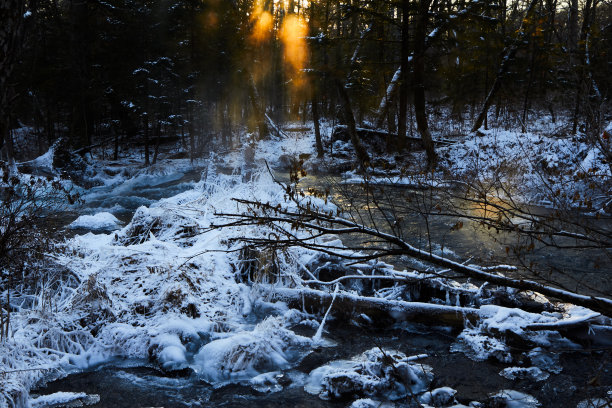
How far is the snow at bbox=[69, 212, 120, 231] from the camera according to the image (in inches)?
427

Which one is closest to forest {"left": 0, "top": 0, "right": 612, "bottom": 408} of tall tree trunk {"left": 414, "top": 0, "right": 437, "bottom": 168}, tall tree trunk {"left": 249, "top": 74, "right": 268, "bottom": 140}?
tall tree trunk {"left": 414, "top": 0, "right": 437, "bottom": 168}

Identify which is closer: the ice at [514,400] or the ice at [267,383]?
the ice at [514,400]

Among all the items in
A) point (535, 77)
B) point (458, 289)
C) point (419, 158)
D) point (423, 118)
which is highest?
point (535, 77)

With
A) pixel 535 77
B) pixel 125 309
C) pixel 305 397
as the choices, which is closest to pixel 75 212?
pixel 125 309

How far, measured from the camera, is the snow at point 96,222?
1086 centimetres

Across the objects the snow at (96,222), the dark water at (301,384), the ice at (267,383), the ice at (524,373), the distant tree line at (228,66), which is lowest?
the ice at (267,383)

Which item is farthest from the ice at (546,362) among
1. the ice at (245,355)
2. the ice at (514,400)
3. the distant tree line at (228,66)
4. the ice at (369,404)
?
the distant tree line at (228,66)

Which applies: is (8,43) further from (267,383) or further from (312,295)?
(312,295)

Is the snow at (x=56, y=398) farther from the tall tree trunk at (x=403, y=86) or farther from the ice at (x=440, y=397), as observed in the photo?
the tall tree trunk at (x=403, y=86)

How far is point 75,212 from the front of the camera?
42.0 feet

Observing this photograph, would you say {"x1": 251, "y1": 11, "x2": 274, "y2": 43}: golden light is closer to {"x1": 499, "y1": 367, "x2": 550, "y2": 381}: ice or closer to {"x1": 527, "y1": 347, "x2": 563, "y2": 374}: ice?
{"x1": 527, "y1": 347, "x2": 563, "y2": 374}: ice

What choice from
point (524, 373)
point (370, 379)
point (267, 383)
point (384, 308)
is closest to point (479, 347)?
point (524, 373)

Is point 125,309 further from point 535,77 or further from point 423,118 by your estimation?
point 535,77

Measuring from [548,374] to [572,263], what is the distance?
3.80m
